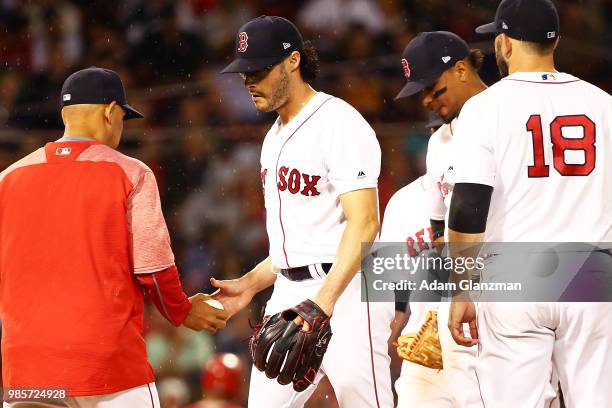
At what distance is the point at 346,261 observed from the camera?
4004 millimetres

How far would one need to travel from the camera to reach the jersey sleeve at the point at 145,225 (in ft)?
13.0

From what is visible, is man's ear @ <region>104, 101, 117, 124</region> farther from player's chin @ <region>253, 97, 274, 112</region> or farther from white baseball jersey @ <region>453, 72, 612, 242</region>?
white baseball jersey @ <region>453, 72, 612, 242</region>

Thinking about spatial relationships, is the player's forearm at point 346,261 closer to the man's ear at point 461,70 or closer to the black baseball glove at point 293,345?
the black baseball glove at point 293,345

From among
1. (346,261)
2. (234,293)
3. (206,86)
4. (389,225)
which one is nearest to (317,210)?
(346,261)

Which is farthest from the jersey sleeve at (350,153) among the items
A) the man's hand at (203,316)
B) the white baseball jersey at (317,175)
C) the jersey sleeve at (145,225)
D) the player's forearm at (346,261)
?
the man's hand at (203,316)

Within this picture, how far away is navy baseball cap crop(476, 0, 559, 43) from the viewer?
3941mm

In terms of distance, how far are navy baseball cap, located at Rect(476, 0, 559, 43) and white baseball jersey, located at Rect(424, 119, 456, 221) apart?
39.6 inches

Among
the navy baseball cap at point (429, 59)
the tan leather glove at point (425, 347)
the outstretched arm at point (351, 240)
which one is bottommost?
the tan leather glove at point (425, 347)

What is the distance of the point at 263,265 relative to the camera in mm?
4809

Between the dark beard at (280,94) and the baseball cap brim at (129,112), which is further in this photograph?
the dark beard at (280,94)

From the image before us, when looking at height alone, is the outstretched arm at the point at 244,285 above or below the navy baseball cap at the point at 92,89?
below

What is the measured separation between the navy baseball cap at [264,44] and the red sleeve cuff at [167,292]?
917 millimetres

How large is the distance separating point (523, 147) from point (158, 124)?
6578 mm

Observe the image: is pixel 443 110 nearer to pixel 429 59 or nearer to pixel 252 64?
pixel 429 59
